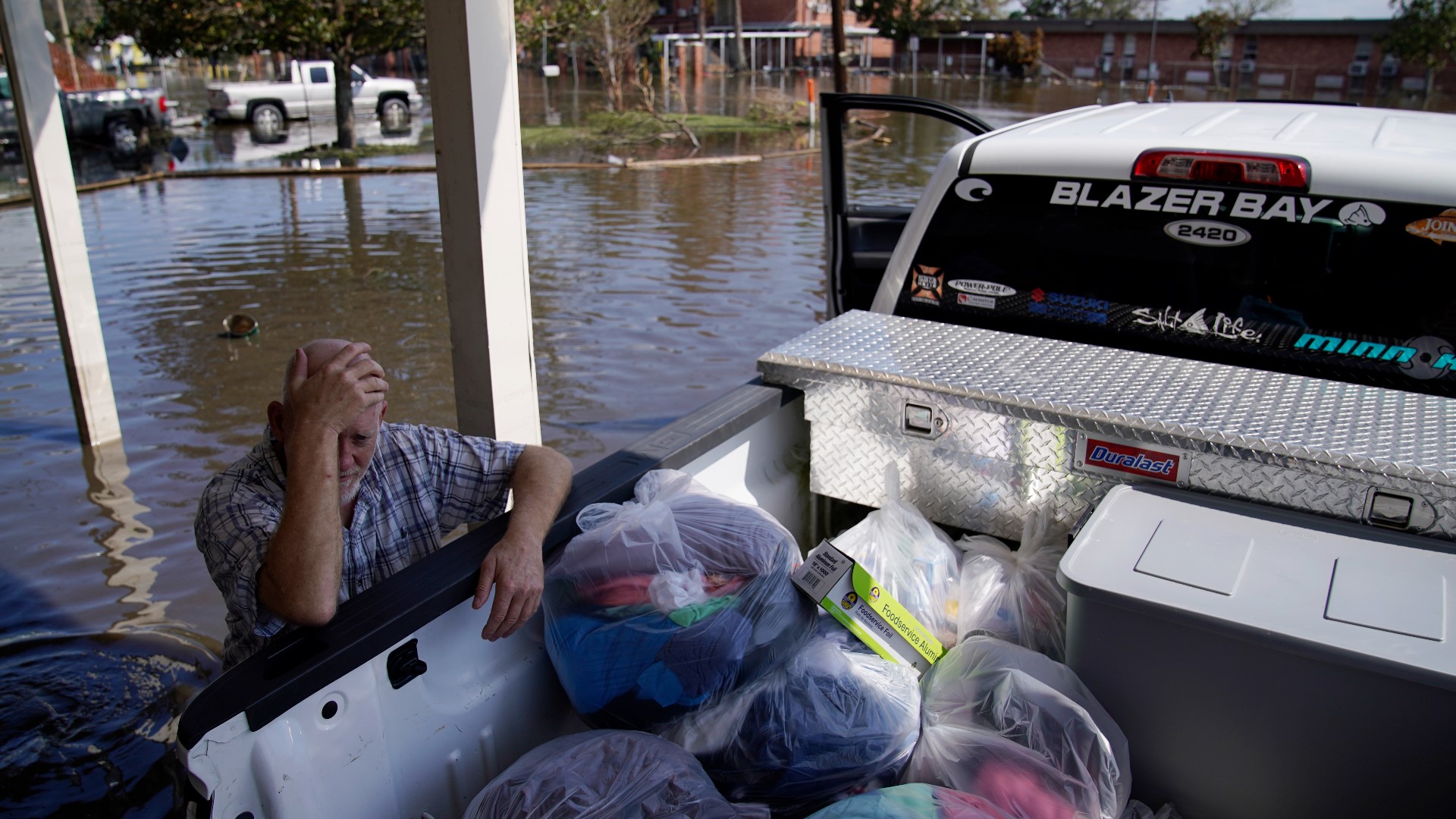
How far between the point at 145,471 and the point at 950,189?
5.46 meters

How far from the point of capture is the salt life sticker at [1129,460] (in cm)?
238

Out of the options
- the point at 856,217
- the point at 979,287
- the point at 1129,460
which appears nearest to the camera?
the point at 1129,460

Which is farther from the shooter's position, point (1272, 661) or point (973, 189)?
point (973, 189)

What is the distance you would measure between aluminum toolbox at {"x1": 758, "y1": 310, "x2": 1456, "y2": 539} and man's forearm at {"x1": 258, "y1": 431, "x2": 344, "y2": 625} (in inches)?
55.3

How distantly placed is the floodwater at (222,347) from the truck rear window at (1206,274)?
328 cm

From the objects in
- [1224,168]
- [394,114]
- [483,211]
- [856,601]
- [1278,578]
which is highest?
[394,114]

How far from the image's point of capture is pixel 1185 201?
281 cm

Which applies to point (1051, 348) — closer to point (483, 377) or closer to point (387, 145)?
point (483, 377)

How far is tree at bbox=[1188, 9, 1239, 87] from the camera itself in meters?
51.0

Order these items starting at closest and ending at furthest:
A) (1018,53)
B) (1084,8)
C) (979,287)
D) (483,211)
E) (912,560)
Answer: (912,560) < (483,211) < (979,287) < (1018,53) < (1084,8)

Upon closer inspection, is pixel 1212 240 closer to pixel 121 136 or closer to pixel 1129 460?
pixel 1129 460

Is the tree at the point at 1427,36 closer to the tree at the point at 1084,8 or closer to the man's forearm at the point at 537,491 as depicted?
the tree at the point at 1084,8

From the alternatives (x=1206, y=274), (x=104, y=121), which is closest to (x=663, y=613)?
(x=1206, y=274)

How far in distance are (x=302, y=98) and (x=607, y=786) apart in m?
28.2
